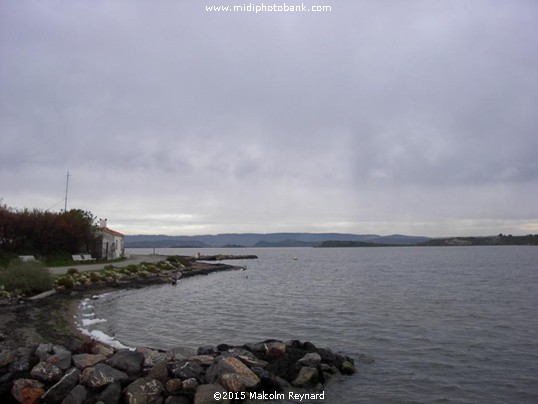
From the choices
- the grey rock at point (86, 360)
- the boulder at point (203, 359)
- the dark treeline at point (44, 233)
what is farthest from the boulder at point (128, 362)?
the dark treeline at point (44, 233)

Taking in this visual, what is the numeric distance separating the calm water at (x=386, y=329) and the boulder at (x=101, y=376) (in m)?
4.29

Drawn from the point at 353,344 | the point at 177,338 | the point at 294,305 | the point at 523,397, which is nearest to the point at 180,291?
the point at 294,305

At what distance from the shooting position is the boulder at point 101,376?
9242 millimetres

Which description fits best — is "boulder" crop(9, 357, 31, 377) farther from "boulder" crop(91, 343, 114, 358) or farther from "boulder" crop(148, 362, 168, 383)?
"boulder" crop(148, 362, 168, 383)

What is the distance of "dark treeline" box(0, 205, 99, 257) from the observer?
38.2 m

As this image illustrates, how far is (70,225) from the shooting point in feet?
142

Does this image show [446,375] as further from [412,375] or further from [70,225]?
[70,225]

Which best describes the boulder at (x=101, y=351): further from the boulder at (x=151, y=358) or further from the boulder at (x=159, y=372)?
the boulder at (x=159, y=372)

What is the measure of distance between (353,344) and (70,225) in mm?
35556

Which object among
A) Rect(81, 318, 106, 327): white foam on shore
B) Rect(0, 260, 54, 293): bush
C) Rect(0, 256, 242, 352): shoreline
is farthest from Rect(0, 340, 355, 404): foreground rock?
Rect(0, 260, 54, 293): bush

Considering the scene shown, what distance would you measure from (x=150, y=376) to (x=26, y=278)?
57.1ft

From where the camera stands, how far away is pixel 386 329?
17.2 metres

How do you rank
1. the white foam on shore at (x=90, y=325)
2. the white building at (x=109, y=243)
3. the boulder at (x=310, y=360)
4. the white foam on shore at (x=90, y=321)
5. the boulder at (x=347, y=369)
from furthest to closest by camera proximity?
1. the white building at (x=109, y=243)
2. the white foam on shore at (x=90, y=321)
3. the white foam on shore at (x=90, y=325)
4. the boulder at (x=347, y=369)
5. the boulder at (x=310, y=360)

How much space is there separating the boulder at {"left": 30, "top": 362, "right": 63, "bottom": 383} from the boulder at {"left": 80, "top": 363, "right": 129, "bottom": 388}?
531 mm
